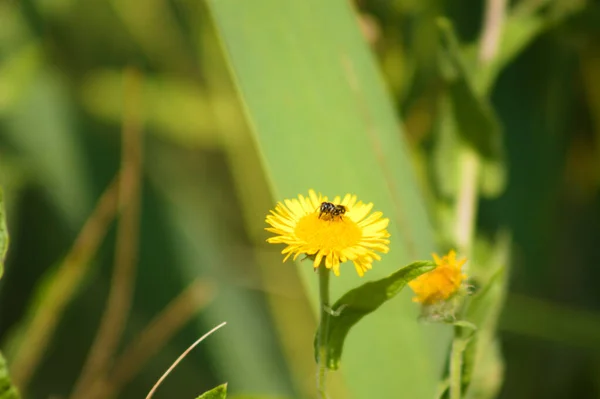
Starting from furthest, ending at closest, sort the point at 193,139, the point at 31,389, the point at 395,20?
the point at 193,139
the point at 31,389
the point at 395,20

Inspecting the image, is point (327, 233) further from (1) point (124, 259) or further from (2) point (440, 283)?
(1) point (124, 259)

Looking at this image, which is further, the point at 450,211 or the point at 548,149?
the point at 548,149

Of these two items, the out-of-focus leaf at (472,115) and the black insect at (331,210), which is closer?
the black insect at (331,210)

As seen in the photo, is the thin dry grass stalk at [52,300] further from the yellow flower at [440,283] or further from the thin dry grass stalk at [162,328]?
the yellow flower at [440,283]

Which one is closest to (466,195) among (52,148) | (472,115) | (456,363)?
(472,115)

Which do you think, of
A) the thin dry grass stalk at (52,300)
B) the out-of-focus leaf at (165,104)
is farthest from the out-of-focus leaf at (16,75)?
the thin dry grass stalk at (52,300)

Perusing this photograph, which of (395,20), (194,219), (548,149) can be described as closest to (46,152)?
(194,219)

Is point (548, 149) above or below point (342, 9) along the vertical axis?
below

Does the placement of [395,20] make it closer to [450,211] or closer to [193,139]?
[450,211]
